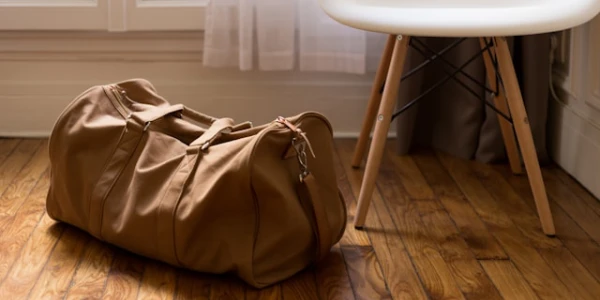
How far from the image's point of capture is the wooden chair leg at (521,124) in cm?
169

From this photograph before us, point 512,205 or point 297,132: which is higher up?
A: point 297,132

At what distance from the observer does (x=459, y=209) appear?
1870mm

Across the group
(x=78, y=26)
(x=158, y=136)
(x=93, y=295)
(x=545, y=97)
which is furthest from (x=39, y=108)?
(x=545, y=97)

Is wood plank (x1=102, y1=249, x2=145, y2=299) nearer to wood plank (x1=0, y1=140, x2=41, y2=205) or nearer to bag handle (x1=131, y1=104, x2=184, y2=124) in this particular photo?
bag handle (x1=131, y1=104, x2=184, y2=124)

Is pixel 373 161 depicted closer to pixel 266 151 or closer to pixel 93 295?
pixel 266 151

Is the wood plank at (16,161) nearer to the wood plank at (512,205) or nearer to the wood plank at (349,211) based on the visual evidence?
the wood plank at (349,211)

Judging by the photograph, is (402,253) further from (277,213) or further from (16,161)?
(16,161)

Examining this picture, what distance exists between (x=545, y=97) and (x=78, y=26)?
3.97 ft

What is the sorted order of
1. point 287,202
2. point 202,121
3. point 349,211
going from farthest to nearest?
point 349,211
point 202,121
point 287,202

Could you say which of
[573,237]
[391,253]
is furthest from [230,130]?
[573,237]

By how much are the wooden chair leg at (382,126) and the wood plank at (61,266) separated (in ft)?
1.78

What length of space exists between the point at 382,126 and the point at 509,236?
33 centimetres

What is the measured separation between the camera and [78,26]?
2.31 metres

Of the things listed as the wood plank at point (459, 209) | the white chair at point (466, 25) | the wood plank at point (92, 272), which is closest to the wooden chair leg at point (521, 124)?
the white chair at point (466, 25)
